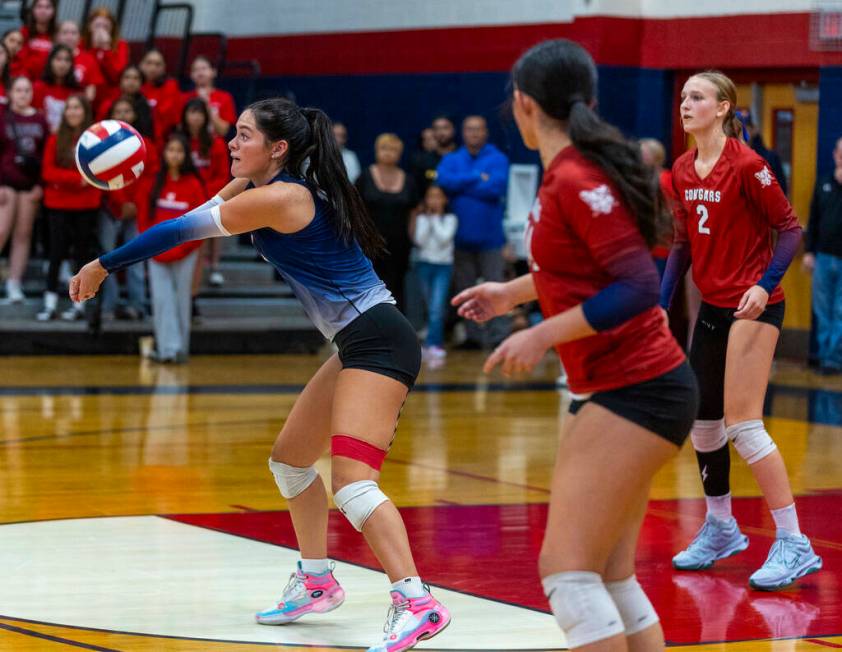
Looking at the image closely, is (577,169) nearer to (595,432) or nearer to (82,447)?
(595,432)

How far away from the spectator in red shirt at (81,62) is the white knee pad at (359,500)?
979 cm

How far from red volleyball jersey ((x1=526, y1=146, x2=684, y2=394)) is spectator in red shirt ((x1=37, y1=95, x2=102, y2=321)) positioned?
31.0ft

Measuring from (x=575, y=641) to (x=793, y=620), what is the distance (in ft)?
6.64

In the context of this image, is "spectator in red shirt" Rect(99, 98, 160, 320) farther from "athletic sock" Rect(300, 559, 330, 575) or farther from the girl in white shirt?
"athletic sock" Rect(300, 559, 330, 575)

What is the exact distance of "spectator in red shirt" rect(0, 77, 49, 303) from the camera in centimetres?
1305

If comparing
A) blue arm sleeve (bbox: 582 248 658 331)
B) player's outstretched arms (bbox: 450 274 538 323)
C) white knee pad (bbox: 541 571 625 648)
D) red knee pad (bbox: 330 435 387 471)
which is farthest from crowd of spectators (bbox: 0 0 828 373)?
white knee pad (bbox: 541 571 625 648)

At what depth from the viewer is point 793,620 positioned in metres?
5.43

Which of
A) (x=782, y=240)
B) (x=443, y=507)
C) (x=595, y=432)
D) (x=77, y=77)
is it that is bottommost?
(x=443, y=507)

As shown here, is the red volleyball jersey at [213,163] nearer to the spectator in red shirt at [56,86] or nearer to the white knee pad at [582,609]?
the spectator in red shirt at [56,86]

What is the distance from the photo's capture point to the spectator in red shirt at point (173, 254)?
490 inches

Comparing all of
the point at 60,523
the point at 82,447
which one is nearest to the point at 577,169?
the point at 60,523

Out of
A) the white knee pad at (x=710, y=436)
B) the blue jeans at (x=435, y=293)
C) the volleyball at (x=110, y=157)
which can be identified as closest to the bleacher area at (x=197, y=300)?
the blue jeans at (x=435, y=293)

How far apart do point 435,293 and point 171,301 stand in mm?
2496

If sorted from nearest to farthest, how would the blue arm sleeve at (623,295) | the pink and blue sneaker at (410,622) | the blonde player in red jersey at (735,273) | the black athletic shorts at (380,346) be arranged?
the blue arm sleeve at (623,295) < the pink and blue sneaker at (410,622) < the black athletic shorts at (380,346) < the blonde player in red jersey at (735,273)
